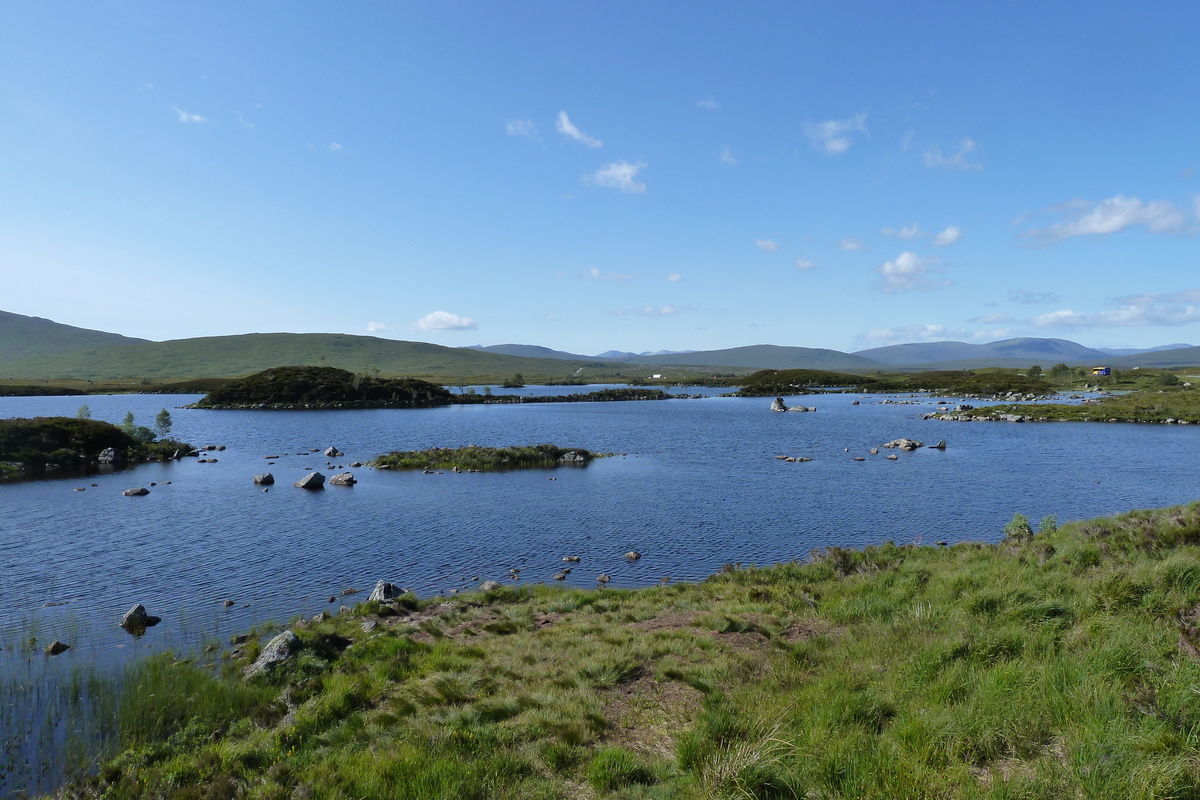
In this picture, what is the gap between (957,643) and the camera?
11.1 meters

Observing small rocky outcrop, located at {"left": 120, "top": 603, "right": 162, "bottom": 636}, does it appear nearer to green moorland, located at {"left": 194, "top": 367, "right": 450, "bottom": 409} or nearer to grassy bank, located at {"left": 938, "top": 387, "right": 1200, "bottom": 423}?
grassy bank, located at {"left": 938, "top": 387, "right": 1200, "bottom": 423}

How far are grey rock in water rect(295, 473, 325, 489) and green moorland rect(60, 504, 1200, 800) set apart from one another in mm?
27559

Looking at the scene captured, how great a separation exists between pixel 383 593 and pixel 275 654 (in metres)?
5.97

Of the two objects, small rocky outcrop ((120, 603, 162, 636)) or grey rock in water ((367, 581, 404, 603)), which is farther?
grey rock in water ((367, 581, 404, 603))

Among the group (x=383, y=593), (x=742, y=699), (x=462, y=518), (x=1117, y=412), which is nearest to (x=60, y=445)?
(x=462, y=518)

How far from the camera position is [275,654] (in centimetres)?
1541

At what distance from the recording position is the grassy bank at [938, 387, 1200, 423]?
87625mm

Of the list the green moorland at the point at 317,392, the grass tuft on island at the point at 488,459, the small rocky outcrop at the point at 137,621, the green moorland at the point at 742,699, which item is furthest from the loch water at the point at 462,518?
the green moorland at the point at 317,392

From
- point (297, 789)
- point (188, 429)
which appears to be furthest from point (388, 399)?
point (297, 789)

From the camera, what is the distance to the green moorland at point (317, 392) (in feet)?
431

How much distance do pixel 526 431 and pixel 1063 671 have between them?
78138 mm

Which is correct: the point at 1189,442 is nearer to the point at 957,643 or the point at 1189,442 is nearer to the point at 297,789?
the point at 957,643

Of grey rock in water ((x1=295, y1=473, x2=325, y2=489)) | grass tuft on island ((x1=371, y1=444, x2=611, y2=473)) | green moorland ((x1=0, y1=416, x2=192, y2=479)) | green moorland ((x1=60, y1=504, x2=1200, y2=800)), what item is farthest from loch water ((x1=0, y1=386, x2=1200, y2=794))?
green moorland ((x1=60, y1=504, x2=1200, y2=800))

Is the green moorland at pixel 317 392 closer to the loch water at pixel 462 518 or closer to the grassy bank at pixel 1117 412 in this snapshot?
the loch water at pixel 462 518
